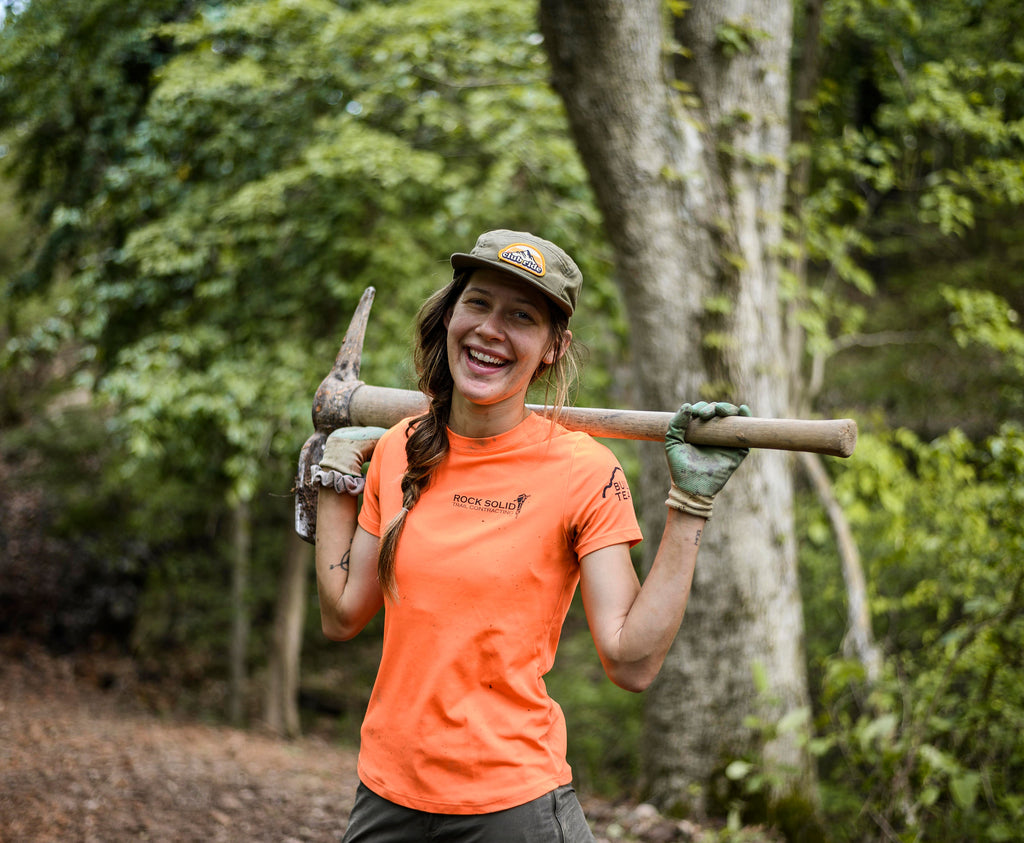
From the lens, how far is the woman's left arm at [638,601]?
1.66 m

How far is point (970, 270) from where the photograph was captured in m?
10.1

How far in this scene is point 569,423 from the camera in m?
2.21

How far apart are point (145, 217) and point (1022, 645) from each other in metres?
6.88

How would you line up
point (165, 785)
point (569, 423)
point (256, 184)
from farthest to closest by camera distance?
point (256, 184) < point (165, 785) < point (569, 423)

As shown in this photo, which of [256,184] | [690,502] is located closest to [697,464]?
[690,502]

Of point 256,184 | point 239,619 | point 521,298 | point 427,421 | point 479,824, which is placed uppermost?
point 256,184

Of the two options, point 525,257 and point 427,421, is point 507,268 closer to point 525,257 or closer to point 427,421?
point 525,257

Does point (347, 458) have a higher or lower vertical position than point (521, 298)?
lower

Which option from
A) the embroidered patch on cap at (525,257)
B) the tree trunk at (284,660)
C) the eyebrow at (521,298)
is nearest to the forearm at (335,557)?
the eyebrow at (521,298)

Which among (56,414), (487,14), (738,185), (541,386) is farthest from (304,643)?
(541,386)

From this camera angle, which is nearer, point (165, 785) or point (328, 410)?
point (328, 410)

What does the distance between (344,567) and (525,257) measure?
867 millimetres

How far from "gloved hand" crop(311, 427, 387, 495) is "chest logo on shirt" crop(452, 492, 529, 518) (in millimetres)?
368

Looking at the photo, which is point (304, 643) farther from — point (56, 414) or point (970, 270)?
point (970, 270)
